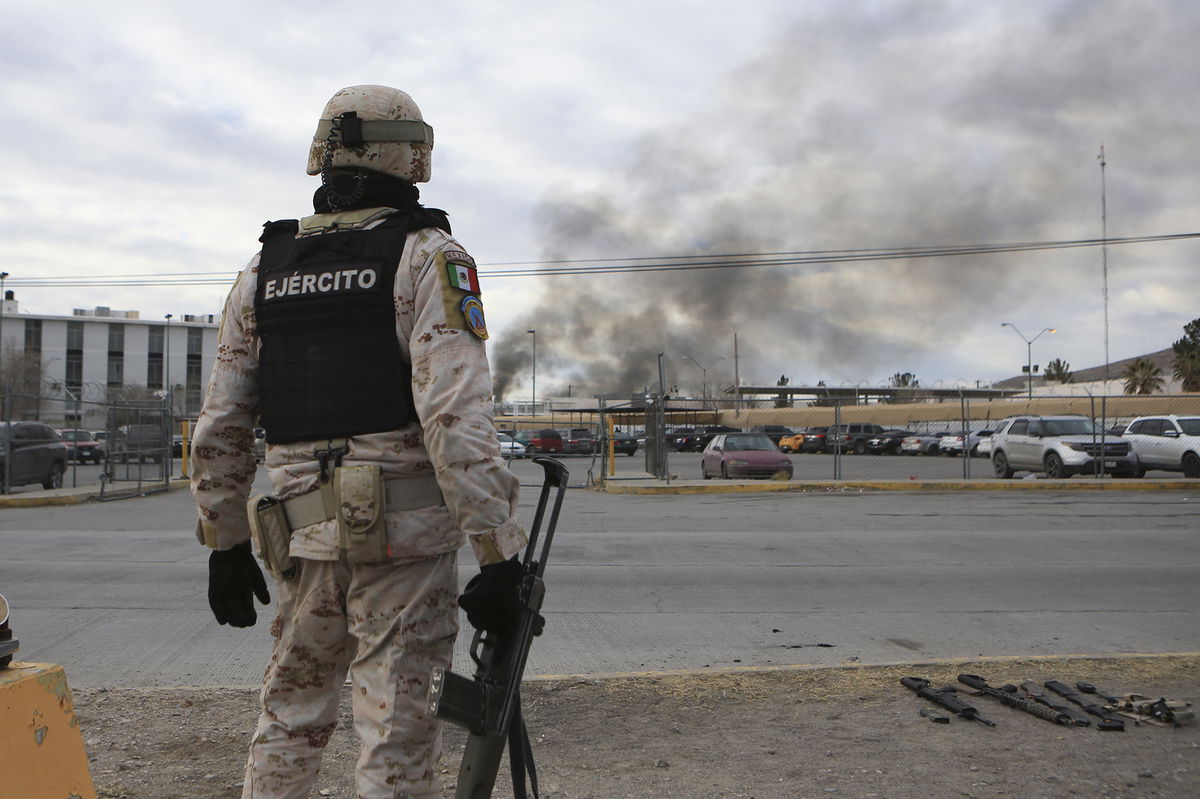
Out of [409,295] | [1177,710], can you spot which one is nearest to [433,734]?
[409,295]

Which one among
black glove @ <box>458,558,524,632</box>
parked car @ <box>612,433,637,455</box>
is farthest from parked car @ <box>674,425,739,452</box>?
black glove @ <box>458,558,524,632</box>

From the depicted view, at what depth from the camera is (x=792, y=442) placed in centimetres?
4194

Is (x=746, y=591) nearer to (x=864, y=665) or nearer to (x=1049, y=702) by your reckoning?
(x=864, y=665)

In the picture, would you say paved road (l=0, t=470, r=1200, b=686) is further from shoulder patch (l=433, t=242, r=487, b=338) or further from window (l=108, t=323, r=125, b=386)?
window (l=108, t=323, r=125, b=386)

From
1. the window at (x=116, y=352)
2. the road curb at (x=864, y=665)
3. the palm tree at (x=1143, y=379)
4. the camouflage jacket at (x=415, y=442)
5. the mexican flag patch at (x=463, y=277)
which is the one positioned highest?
the window at (x=116, y=352)

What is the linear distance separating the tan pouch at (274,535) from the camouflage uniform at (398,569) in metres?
0.03

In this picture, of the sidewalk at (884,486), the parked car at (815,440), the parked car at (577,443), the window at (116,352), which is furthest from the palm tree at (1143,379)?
the window at (116,352)

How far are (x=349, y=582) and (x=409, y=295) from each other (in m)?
0.68

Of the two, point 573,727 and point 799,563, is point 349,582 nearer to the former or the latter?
point 573,727

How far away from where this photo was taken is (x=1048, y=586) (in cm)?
716

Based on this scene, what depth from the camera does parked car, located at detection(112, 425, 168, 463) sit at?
56.8 ft

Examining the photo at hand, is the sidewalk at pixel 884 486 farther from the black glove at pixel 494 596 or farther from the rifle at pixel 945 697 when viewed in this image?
the black glove at pixel 494 596

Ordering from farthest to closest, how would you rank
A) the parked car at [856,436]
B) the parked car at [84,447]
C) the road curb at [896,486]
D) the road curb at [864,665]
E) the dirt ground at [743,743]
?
the parked car at [856,436], the parked car at [84,447], the road curb at [896,486], the road curb at [864,665], the dirt ground at [743,743]

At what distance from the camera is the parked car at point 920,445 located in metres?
40.9
